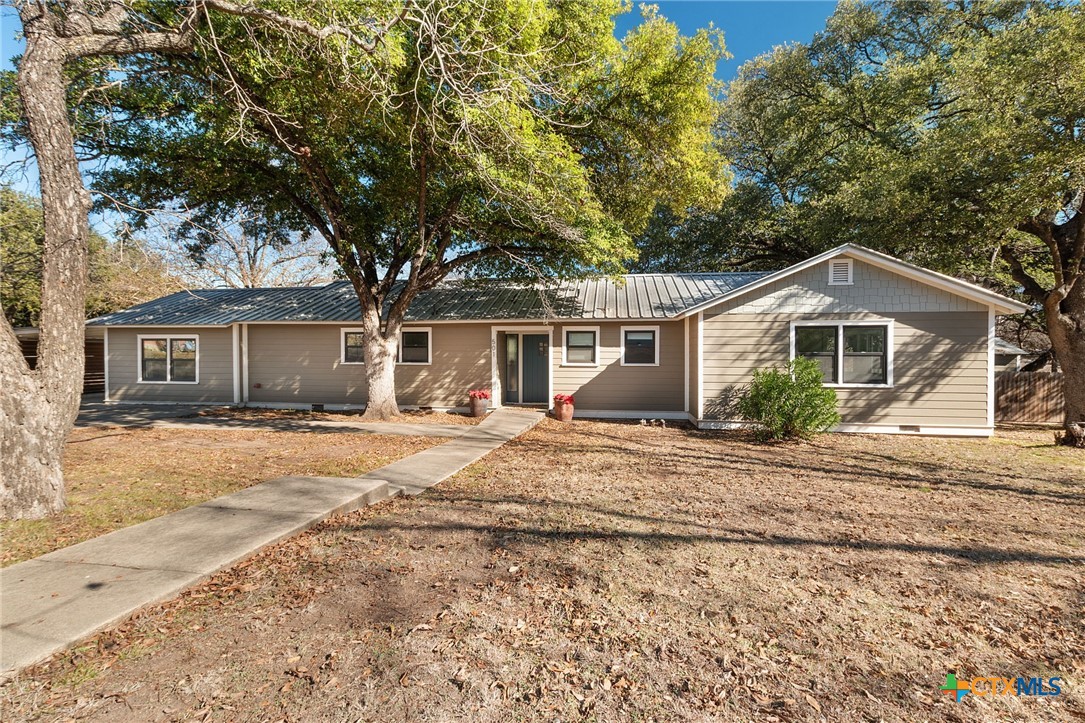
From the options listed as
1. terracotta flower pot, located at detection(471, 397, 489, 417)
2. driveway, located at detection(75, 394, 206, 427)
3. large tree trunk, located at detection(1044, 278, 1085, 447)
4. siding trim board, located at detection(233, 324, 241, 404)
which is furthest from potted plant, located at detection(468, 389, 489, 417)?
large tree trunk, located at detection(1044, 278, 1085, 447)

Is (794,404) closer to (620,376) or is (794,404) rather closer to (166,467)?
(620,376)

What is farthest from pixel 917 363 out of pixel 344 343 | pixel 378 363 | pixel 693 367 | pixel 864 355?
pixel 344 343

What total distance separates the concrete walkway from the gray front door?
313 inches

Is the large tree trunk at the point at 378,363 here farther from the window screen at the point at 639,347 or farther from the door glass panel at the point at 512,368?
the window screen at the point at 639,347

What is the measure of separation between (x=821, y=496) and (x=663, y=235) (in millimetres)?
17249

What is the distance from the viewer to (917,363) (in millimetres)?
10352

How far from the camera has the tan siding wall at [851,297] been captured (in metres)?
10.2

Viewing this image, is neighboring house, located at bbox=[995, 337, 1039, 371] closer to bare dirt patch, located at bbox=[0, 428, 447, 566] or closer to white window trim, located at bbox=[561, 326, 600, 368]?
white window trim, located at bbox=[561, 326, 600, 368]

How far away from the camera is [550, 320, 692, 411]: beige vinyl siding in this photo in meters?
12.7

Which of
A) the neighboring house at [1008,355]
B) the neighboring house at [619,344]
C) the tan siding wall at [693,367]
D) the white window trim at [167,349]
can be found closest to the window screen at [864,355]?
the neighboring house at [619,344]

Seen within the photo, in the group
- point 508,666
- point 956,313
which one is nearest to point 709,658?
point 508,666

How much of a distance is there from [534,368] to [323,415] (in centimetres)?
600

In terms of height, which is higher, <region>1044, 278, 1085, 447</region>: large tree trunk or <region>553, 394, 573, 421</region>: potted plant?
<region>1044, 278, 1085, 447</region>: large tree trunk

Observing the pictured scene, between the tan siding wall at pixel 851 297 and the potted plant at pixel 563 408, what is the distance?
4.23m
